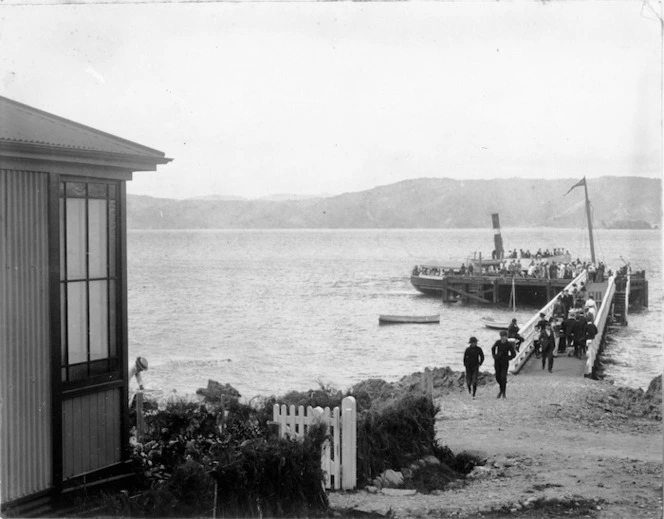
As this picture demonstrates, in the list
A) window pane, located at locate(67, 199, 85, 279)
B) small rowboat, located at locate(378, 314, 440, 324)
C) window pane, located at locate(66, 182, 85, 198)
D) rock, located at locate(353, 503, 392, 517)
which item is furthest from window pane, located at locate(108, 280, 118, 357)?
small rowboat, located at locate(378, 314, 440, 324)

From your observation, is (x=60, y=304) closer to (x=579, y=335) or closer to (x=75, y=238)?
(x=75, y=238)

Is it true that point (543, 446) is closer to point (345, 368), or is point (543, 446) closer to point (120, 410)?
point (120, 410)

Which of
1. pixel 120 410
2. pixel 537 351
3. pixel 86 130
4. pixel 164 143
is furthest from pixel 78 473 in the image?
pixel 164 143

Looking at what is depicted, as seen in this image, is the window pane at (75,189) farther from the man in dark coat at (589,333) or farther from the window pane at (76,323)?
the man in dark coat at (589,333)

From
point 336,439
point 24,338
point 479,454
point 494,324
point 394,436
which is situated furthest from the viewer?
point 494,324

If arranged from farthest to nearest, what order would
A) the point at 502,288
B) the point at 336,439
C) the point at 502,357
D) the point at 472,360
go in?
the point at 502,288, the point at 472,360, the point at 502,357, the point at 336,439

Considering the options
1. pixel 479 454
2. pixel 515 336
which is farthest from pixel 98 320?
pixel 515 336

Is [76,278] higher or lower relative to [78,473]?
higher

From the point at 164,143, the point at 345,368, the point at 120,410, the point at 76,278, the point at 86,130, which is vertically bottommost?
the point at 345,368
